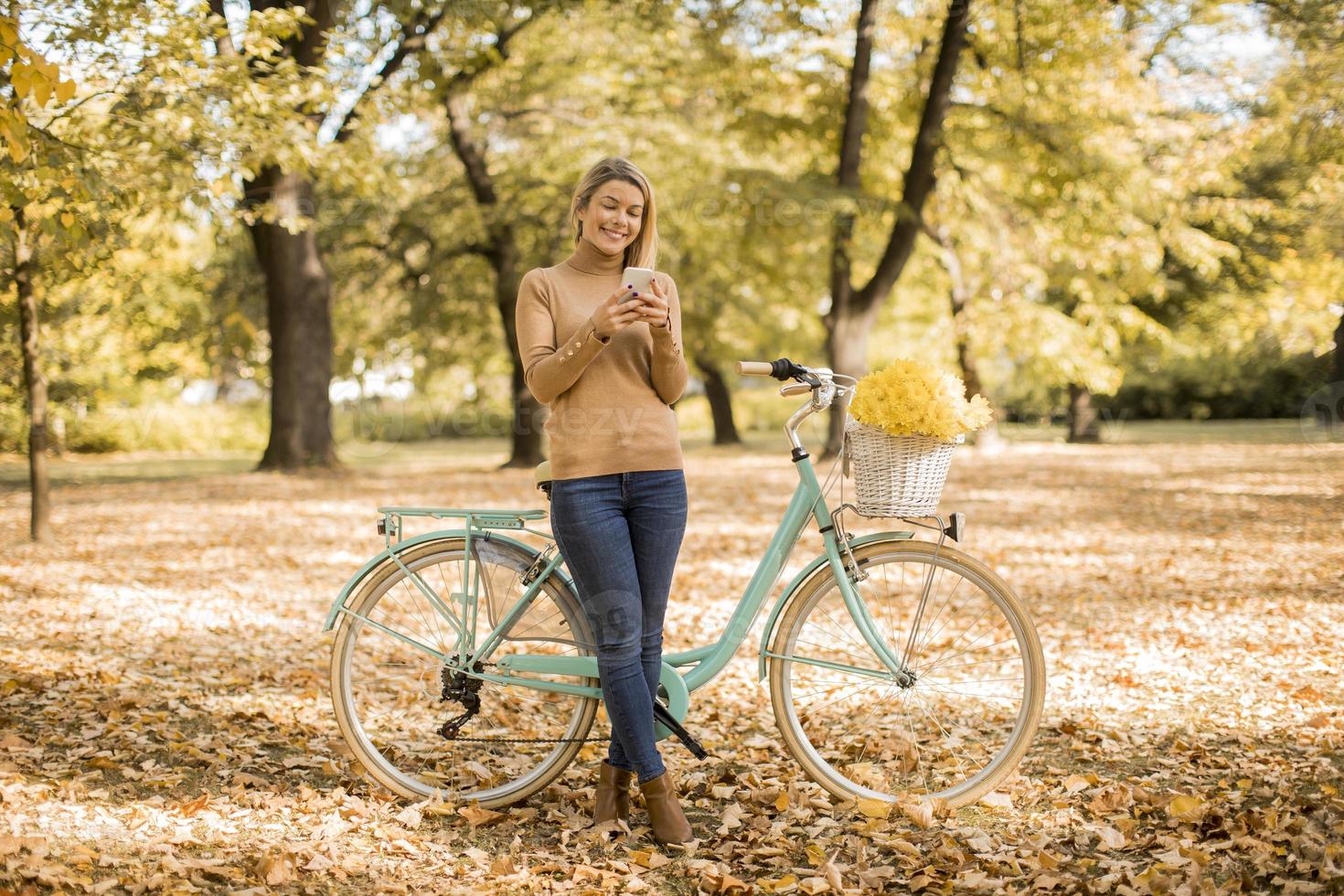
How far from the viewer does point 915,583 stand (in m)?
7.93

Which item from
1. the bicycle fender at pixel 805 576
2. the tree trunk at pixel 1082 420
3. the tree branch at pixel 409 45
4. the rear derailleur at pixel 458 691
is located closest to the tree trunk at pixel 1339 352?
the tree trunk at pixel 1082 420

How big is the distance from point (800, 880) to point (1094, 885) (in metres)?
0.77

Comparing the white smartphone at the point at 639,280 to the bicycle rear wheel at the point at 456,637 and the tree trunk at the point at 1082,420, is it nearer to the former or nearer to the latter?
the bicycle rear wheel at the point at 456,637

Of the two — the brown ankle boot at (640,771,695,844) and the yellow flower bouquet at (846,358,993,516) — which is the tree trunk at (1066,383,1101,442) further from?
the brown ankle boot at (640,771,695,844)

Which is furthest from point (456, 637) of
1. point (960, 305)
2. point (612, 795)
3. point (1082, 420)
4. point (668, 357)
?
point (1082, 420)

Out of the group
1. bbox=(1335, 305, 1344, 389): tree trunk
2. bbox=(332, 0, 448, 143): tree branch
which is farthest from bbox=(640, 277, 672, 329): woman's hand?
bbox=(1335, 305, 1344, 389): tree trunk

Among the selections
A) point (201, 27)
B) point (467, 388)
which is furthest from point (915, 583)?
point (467, 388)

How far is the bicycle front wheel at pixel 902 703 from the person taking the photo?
11.2 ft

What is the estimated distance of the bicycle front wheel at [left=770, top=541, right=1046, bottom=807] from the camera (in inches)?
134

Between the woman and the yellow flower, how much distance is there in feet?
1.78

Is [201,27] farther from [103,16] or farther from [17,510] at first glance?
[17,510]

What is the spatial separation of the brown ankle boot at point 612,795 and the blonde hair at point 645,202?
1.54 metres

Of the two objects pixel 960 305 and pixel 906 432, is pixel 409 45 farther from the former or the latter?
pixel 906 432

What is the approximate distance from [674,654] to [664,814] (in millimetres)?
486
